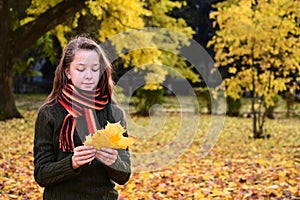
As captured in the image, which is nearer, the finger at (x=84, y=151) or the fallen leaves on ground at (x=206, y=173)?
the finger at (x=84, y=151)

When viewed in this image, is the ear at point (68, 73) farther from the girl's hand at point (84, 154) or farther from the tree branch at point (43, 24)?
the tree branch at point (43, 24)

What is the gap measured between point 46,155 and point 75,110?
247 millimetres

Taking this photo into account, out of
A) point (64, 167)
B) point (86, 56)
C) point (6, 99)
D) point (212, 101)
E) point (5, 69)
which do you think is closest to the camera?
point (64, 167)

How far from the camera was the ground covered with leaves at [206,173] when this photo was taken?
5793 mm

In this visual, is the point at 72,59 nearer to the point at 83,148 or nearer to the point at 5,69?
the point at 83,148

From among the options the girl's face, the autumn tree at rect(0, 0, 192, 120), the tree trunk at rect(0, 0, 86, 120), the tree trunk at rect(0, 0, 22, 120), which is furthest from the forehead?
the tree trunk at rect(0, 0, 22, 120)

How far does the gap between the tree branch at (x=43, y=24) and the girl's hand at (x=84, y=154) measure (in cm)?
1216

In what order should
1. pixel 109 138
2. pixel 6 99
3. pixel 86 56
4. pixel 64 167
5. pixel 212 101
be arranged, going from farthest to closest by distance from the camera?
pixel 212 101
pixel 6 99
pixel 86 56
pixel 64 167
pixel 109 138

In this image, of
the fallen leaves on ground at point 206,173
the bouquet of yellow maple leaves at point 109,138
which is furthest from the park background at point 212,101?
the bouquet of yellow maple leaves at point 109,138

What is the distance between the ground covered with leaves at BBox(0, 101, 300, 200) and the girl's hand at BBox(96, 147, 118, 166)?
11.3 feet

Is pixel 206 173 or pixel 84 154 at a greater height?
pixel 84 154

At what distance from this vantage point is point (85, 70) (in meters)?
2.38

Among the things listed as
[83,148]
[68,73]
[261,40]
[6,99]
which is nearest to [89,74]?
[68,73]

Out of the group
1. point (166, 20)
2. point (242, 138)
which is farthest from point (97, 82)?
point (166, 20)
